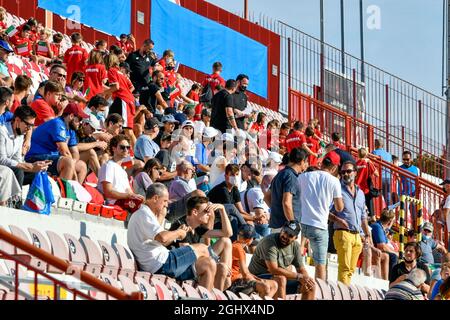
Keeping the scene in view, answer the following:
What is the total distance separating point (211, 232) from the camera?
13.8 metres

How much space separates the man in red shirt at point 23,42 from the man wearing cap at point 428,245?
6723 millimetres

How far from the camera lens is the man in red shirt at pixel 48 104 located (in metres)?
14.5

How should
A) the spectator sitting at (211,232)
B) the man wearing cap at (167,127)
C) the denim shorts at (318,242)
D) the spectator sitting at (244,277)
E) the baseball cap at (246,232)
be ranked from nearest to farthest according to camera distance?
the spectator sitting at (211,232), the spectator sitting at (244,277), the baseball cap at (246,232), the denim shorts at (318,242), the man wearing cap at (167,127)

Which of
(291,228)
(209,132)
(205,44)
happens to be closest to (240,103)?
(209,132)

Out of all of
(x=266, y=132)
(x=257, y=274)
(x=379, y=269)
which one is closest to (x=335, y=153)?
(x=379, y=269)

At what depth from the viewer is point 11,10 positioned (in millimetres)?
23891

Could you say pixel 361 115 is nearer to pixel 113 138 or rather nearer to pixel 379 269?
pixel 379 269

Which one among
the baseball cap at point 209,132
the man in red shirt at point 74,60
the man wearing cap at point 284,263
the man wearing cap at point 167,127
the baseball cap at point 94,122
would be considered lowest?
the man wearing cap at point 284,263

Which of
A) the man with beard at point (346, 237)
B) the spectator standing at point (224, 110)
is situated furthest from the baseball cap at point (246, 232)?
the spectator standing at point (224, 110)

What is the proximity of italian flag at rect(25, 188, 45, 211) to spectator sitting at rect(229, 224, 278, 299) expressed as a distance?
2.22 metres

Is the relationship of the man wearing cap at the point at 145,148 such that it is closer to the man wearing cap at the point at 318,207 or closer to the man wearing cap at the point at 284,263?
the man wearing cap at the point at 318,207

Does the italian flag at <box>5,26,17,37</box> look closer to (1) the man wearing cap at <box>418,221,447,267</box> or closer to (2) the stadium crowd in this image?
(2) the stadium crowd

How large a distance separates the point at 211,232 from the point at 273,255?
70 cm

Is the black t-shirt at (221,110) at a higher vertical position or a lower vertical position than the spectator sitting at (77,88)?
higher
